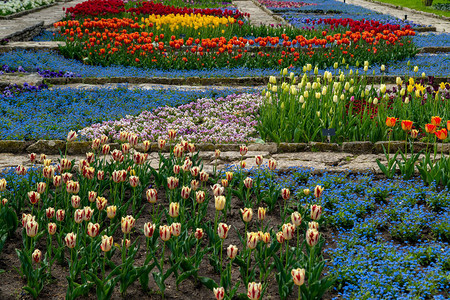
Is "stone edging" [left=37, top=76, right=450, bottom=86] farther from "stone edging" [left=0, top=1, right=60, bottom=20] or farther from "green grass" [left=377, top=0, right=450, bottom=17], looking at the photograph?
"green grass" [left=377, top=0, right=450, bottom=17]

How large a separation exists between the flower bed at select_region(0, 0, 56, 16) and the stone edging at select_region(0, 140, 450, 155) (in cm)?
1668

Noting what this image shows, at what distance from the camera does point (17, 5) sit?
2325cm

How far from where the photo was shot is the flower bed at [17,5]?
21.8 metres

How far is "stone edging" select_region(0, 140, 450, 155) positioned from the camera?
21.3 feet

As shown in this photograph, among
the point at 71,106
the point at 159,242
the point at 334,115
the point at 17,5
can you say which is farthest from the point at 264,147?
the point at 17,5

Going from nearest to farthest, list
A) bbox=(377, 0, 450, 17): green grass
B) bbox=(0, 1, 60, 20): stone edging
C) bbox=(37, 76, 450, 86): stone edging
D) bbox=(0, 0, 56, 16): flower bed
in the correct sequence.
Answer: bbox=(37, 76, 450, 86): stone edging < bbox=(0, 1, 60, 20): stone edging < bbox=(0, 0, 56, 16): flower bed < bbox=(377, 0, 450, 17): green grass

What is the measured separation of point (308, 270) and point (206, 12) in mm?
16645

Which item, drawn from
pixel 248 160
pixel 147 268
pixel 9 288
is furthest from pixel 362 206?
pixel 9 288

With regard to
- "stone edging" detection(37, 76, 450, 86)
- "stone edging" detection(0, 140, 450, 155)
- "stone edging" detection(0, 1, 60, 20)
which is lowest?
"stone edging" detection(0, 140, 450, 155)

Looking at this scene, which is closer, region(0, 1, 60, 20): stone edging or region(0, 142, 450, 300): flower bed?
region(0, 142, 450, 300): flower bed

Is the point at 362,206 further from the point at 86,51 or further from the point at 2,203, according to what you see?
the point at 86,51

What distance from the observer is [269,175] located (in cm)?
530

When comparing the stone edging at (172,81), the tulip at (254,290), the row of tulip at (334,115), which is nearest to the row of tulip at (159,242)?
the tulip at (254,290)

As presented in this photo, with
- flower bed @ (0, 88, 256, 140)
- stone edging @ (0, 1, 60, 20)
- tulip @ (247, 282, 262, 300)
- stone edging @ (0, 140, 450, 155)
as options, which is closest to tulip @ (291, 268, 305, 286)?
tulip @ (247, 282, 262, 300)
